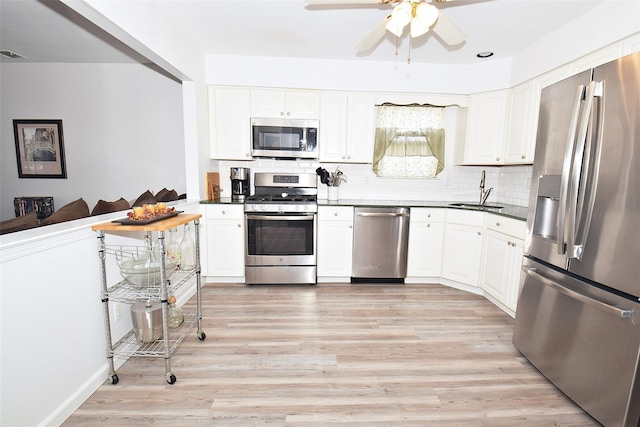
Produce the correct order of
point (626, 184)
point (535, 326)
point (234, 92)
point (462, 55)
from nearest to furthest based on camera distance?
A: point (626, 184)
point (535, 326)
point (462, 55)
point (234, 92)

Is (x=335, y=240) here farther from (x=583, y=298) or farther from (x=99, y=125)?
(x=99, y=125)

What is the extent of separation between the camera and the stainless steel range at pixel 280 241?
321 centimetres

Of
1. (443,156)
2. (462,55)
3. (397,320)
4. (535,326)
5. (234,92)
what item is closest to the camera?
(535,326)

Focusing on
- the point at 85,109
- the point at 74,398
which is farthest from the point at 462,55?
the point at 85,109

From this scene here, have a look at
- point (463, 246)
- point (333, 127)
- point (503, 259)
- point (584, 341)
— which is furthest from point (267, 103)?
point (584, 341)

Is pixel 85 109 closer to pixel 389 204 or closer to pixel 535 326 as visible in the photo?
pixel 389 204

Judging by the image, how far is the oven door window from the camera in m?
3.23

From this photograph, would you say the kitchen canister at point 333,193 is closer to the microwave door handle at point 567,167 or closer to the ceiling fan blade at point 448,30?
the ceiling fan blade at point 448,30

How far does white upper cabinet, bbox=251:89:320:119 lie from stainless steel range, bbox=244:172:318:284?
1.03 metres

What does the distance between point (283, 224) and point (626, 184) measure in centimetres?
265

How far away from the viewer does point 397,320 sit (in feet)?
8.55

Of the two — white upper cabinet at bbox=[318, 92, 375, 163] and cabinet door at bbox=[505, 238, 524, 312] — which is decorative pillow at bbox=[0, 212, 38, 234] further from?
cabinet door at bbox=[505, 238, 524, 312]

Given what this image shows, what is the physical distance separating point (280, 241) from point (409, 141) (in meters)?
2.11

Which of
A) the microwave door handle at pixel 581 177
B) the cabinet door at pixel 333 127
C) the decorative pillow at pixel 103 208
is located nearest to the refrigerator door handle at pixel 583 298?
the microwave door handle at pixel 581 177
